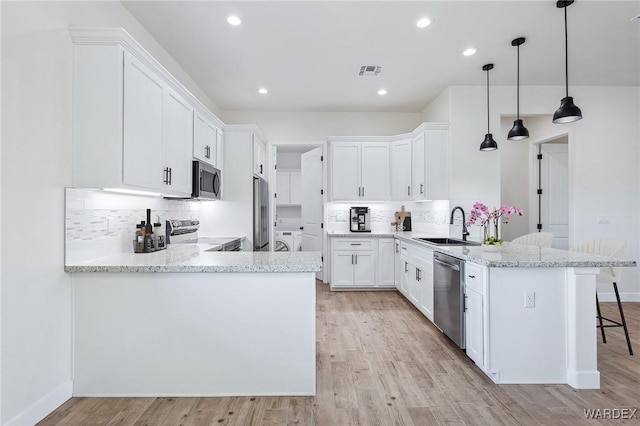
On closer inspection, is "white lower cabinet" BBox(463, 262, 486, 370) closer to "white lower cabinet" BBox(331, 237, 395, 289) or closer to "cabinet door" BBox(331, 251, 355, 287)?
"white lower cabinet" BBox(331, 237, 395, 289)

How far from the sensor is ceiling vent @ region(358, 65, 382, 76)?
3.53 meters

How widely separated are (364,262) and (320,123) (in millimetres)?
2369

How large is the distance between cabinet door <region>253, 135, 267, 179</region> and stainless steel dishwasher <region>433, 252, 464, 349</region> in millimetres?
2573

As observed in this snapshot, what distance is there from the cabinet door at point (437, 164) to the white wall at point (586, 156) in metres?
0.10

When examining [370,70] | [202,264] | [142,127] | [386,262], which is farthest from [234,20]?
[386,262]

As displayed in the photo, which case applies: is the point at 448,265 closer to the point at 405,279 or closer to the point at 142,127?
the point at 405,279

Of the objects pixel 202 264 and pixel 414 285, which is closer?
pixel 202 264

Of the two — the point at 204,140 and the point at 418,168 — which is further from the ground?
the point at 204,140

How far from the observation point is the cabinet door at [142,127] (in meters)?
2.03

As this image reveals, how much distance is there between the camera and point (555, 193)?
5.11 meters

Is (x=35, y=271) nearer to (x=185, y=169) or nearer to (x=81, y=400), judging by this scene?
(x=81, y=400)

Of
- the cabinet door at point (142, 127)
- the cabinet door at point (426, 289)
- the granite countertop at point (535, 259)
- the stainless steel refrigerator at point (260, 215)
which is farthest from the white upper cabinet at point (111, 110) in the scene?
the cabinet door at point (426, 289)

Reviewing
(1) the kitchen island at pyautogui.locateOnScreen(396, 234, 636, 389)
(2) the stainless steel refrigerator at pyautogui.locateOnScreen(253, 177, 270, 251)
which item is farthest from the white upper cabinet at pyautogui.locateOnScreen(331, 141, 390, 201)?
(1) the kitchen island at pyautogui.locateOnScreen(396, 234, 636, 389)

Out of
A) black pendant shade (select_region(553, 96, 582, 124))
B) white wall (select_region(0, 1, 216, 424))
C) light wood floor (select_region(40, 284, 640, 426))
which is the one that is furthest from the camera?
black pendant shade (select_region(553, 96, 582, 124))
